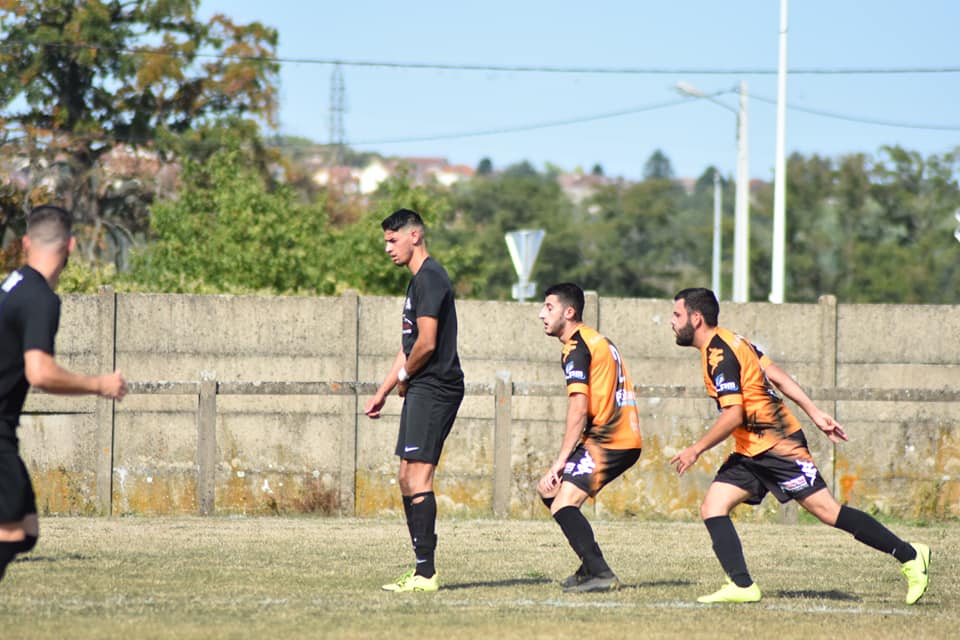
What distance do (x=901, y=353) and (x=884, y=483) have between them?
4.68ft

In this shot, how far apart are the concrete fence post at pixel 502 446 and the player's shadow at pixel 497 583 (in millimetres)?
5035

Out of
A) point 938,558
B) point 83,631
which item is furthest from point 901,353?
point 83,631

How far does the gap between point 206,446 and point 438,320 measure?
21.3 feet

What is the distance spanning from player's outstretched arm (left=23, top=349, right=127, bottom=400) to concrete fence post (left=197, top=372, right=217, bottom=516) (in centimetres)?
799

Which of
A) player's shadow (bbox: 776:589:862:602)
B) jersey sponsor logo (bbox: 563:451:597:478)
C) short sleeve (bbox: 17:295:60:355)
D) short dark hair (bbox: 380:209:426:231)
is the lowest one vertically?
player's shadow (bbox: 776:589:862:602)

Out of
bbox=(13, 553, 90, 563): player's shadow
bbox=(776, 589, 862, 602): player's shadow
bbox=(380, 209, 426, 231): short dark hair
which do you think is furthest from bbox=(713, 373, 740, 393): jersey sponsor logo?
bbox=(13, 553, 90, 563): player's shadow

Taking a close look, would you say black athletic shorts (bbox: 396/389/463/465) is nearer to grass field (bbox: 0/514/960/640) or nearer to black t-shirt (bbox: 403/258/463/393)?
black t-shirt (bbox: 403/258/463/393)

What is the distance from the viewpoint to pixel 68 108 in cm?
3488

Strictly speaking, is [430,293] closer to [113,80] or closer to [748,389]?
[748,389]

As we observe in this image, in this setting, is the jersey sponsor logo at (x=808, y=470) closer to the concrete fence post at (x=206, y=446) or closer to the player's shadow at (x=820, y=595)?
the player's shadow at (x=820, y=595)

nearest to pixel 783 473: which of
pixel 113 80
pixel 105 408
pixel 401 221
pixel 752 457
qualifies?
pixel 752 457

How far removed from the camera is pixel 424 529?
877cm

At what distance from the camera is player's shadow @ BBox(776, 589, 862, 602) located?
888cm

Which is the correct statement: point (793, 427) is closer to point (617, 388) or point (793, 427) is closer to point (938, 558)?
point (617, 388)
